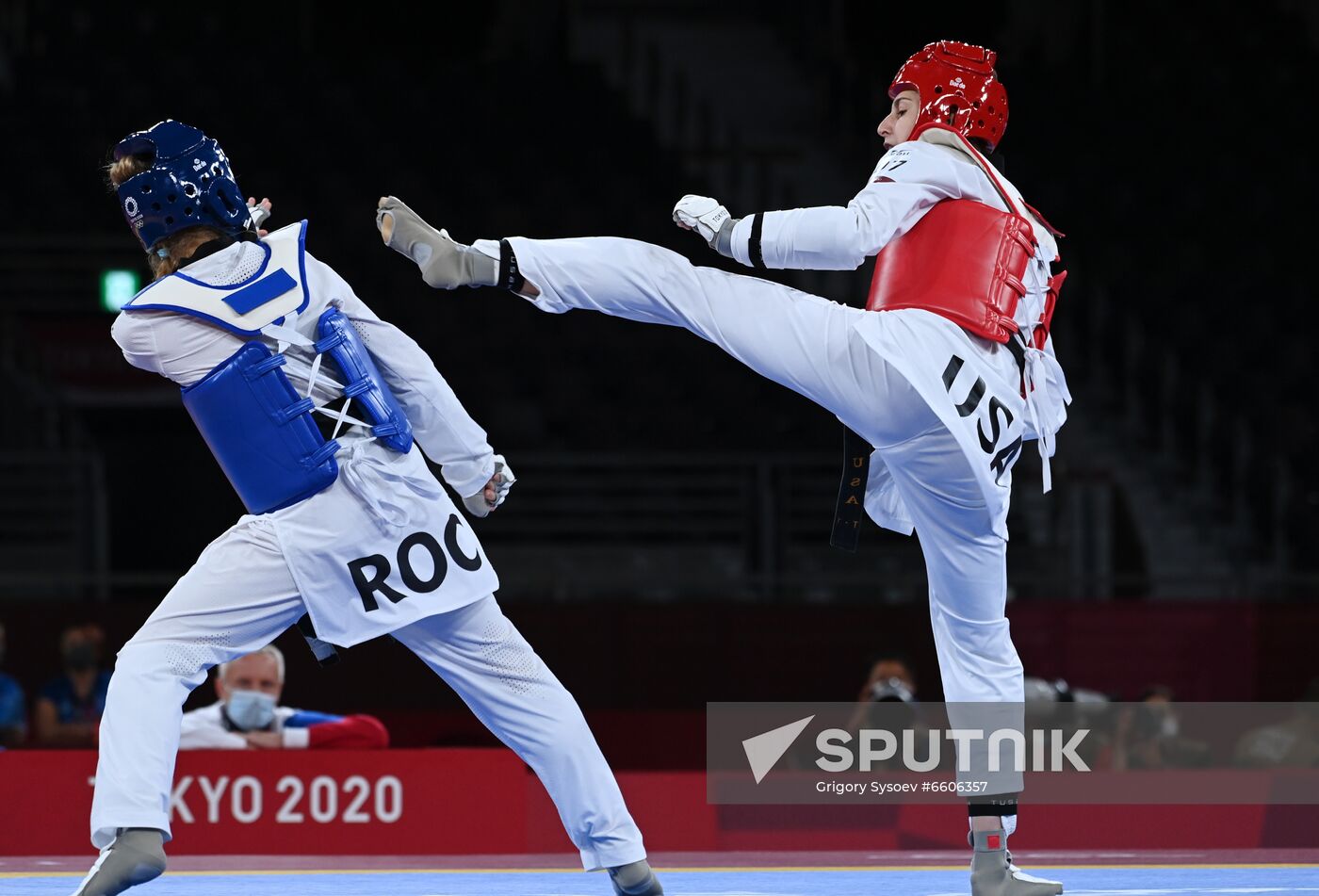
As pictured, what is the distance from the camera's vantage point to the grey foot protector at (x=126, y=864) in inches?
151

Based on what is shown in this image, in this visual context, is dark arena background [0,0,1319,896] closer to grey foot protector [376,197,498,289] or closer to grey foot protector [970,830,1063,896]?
grey foot protector [970,830,1063,896]

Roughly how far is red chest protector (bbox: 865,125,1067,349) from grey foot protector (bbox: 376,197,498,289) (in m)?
0.92

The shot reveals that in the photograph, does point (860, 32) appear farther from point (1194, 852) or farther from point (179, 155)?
point (179, 155)

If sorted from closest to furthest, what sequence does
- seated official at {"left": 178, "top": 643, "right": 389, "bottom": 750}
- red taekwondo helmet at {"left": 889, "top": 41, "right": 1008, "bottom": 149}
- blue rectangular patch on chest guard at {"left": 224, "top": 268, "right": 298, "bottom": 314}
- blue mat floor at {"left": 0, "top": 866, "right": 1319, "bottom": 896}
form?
1. blue rectangular patch on chest guard at {"left": 224, "top": 268, "right": 298, "bottom": 314}
2. red taekwondo helmet at {"left": 889, "top": 41, "right": 1008, "bottom": 149}
3. blue mat floor at {"left": 0, "top": 866, "right": 1319, "bottom": 896}
4. seated official at {"left": 178, "top": 643, "right": 389, "bottom": 750}

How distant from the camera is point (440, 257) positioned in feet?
14.2

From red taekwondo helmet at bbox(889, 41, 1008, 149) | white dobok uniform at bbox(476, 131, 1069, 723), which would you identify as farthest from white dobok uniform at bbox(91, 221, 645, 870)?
red taekwondo helmet at bbox(889, 41, 1008, 149)

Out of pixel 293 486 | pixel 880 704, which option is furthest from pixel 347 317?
pixel 880 704

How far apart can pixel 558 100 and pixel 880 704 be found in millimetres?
8851

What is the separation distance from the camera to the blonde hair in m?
4.19

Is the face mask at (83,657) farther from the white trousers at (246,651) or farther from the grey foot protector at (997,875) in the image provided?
the grey foot protector at (997,875)

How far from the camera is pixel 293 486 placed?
4070mm

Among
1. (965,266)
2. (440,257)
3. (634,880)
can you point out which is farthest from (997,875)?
(440,257)

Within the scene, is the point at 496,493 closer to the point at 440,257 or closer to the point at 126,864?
the point at 440,257

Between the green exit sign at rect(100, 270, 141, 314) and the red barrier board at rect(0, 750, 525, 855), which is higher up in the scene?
the green exit sign at rect(100, 270, 141, 314)
